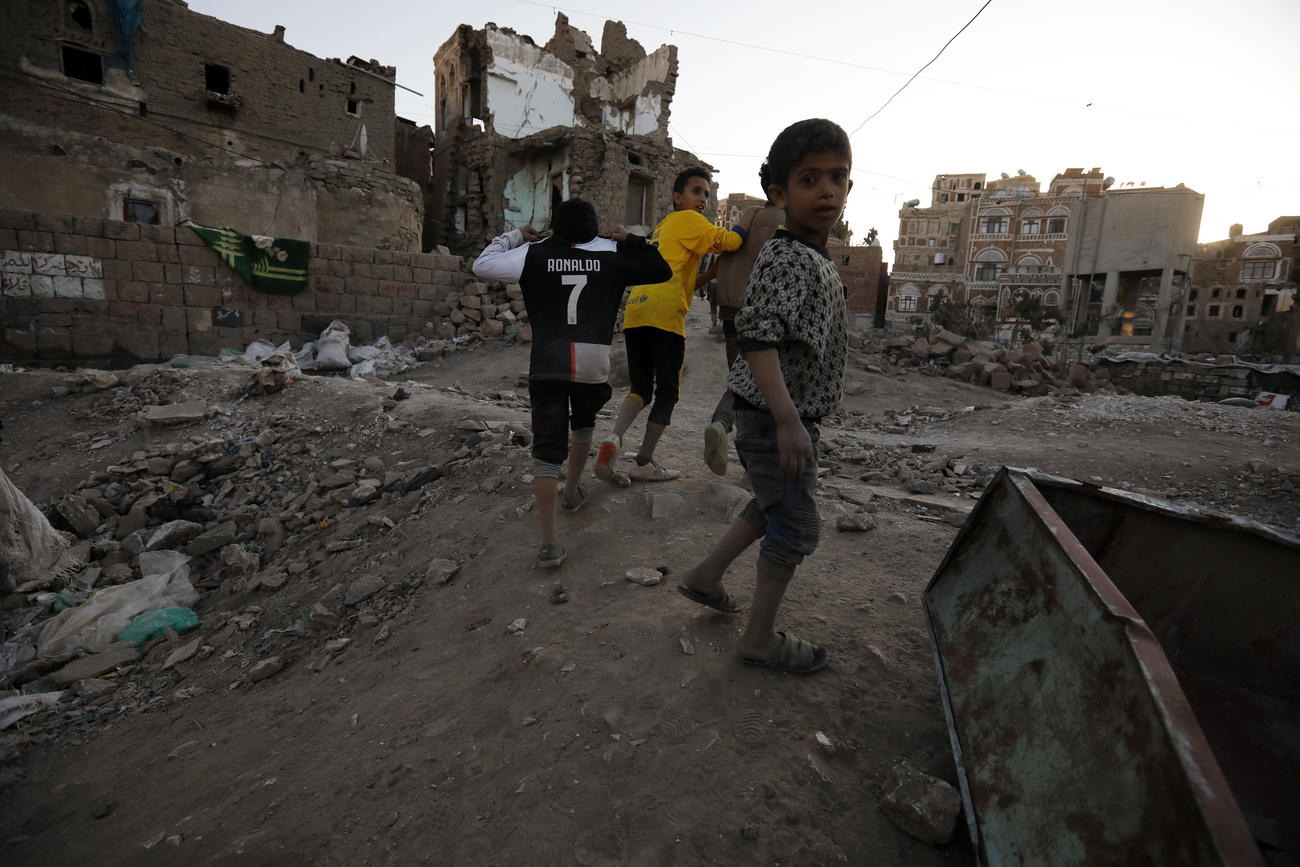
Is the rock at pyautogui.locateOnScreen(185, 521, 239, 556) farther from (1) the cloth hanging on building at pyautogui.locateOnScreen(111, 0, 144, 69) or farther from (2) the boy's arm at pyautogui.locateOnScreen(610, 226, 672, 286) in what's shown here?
(1) the cloth hanging on building at pyautogui.locateOnScreen(111, 0, 144, 69)

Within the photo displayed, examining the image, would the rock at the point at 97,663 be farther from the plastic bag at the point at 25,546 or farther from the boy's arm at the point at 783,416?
the boy's arm at the point at 783,416

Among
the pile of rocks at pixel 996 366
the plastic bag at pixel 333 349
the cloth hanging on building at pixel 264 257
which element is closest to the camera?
the cloth hanging on building at pixel 264 257

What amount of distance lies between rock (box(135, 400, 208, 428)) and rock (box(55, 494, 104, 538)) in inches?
43.8

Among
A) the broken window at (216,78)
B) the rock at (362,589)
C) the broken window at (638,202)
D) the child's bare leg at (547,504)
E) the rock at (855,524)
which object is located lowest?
the rock at (362,589)

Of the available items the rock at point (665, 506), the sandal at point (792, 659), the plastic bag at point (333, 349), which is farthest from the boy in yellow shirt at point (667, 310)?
the plastic bag at point (333, 349)

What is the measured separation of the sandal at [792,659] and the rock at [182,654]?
2.61 metres

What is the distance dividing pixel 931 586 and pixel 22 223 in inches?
386

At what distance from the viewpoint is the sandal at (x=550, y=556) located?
2.54 m

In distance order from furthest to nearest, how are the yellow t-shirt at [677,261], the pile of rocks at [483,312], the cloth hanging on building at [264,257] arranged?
the pile of rocks at [483,312] < the cloth hanging on building at [264,257] < the yellow t-shirt at [677,261]

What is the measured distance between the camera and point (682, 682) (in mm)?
1769

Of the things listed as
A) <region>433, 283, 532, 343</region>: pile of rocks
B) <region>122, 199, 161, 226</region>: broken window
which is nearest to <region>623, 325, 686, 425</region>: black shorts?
<region>433, 283, 532, 343</region>: pile of rocks

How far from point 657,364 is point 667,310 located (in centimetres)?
29

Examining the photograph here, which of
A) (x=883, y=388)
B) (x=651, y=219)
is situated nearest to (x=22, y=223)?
(x=883, y=388)

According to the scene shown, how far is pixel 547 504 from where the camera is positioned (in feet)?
8.30
